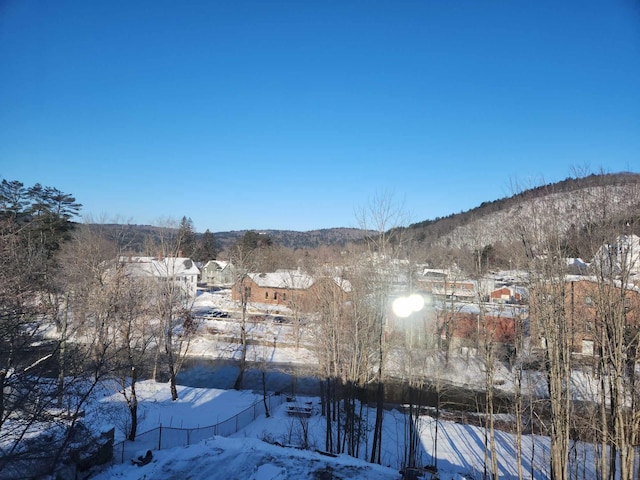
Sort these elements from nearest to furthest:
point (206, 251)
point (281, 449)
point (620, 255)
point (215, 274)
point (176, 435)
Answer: point (620, 255) < point (281, 449) < point (176, 435) < point (215, 274) < point (206, 251)

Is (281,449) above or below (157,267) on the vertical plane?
below

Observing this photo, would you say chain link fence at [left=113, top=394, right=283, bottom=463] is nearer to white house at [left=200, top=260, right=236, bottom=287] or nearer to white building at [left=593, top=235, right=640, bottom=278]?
white building at [left=593, top=235, right=640, bottom=278]

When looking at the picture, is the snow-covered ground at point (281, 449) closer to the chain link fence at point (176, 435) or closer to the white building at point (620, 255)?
the chain link fence at point (176, 435)

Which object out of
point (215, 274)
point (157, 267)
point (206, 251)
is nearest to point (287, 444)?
point (157, 267)

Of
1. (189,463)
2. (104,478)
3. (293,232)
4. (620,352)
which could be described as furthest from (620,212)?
(293,232)

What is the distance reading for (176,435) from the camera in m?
15.8

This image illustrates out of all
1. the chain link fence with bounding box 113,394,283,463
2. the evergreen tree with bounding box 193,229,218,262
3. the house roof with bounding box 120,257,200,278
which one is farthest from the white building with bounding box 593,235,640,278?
the evergreen tree with bounding box 193,229,218,262

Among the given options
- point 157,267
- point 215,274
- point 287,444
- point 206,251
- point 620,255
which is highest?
point 206,251

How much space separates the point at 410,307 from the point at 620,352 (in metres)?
17.6

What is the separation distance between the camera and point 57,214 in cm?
3884

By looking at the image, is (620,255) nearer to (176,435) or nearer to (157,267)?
(176,435)

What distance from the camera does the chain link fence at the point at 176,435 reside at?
543 inches

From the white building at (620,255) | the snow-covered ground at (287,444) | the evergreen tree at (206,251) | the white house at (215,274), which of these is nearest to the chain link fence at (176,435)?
the snow-covered ground at (287,444)

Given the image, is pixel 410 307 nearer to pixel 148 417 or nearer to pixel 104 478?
pixel 148 417
